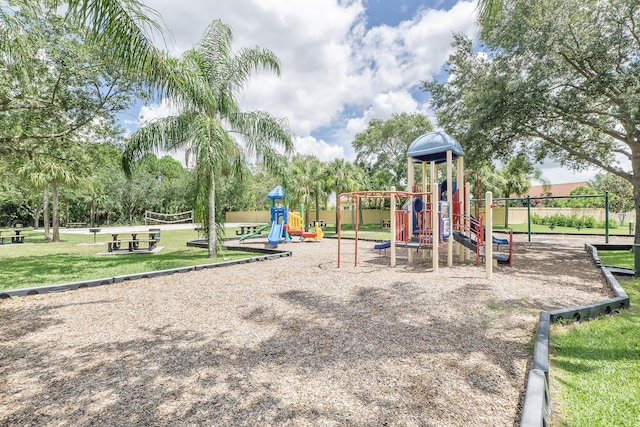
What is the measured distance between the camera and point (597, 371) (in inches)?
114

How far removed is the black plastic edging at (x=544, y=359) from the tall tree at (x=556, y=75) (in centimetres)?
513

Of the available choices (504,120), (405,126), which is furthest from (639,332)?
(405,126)

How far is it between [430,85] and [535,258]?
23.7ft

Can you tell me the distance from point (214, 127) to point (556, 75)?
9875 mm

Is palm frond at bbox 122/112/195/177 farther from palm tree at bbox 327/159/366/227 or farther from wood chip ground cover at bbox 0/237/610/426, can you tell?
palm tree at bbox 327/159/366/227

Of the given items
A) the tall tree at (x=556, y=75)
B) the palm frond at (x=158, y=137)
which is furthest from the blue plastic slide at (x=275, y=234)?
the tall tree at (x=556, y=75)

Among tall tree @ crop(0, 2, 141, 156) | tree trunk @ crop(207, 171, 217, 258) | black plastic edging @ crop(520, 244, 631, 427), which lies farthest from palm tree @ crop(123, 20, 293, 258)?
black plastic edging @ crop(520, 244, 631, 427)

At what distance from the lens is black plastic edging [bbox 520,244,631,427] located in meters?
1.99

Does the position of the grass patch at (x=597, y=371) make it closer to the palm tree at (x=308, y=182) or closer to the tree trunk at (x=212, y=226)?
the tree trunk at (x=212, y=226)

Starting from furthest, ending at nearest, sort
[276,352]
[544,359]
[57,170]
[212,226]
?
[57,170], [212,226], [276,352], [544,359]

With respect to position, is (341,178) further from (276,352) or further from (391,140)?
(276,352)

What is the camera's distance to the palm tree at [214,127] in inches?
371

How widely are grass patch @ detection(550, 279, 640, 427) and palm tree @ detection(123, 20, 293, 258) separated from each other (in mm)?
8717

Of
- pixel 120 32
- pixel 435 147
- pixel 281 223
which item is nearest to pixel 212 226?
pixel 281 223
